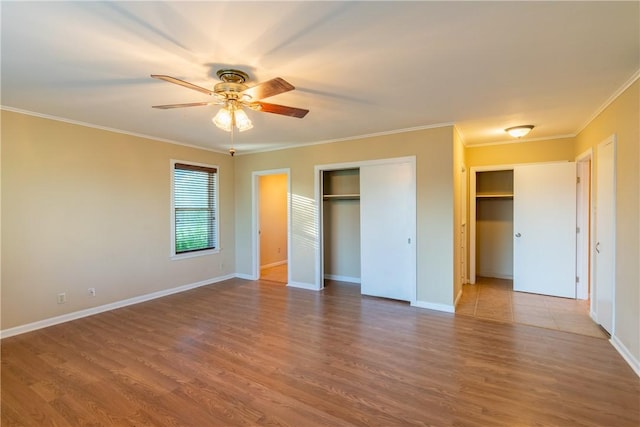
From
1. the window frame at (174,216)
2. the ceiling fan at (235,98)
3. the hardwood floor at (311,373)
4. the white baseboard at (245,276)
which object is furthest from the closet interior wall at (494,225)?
the window frame at (174,216)

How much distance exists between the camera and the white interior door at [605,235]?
121 inches

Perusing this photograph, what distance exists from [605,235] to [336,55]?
11.2 feet

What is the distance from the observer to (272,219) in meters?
7.30

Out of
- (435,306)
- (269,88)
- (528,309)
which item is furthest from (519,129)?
(269,88)

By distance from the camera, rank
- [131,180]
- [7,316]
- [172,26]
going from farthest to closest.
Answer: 1. [131,180]
2. [7,316]
3. [172,26]

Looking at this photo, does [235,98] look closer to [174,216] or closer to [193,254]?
[174,216]

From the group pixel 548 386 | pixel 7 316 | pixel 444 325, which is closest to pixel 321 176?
pixel 444 325

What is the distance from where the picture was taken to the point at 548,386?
2.36m

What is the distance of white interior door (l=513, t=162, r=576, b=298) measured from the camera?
462 centimetres

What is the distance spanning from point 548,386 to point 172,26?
3690mm

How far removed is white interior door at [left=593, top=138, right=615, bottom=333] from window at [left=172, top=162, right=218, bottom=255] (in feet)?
18.4

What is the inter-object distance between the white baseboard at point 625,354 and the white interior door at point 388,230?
6.70 feet

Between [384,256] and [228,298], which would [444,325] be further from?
[228,298]

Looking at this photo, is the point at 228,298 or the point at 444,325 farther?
the point at 228,298
